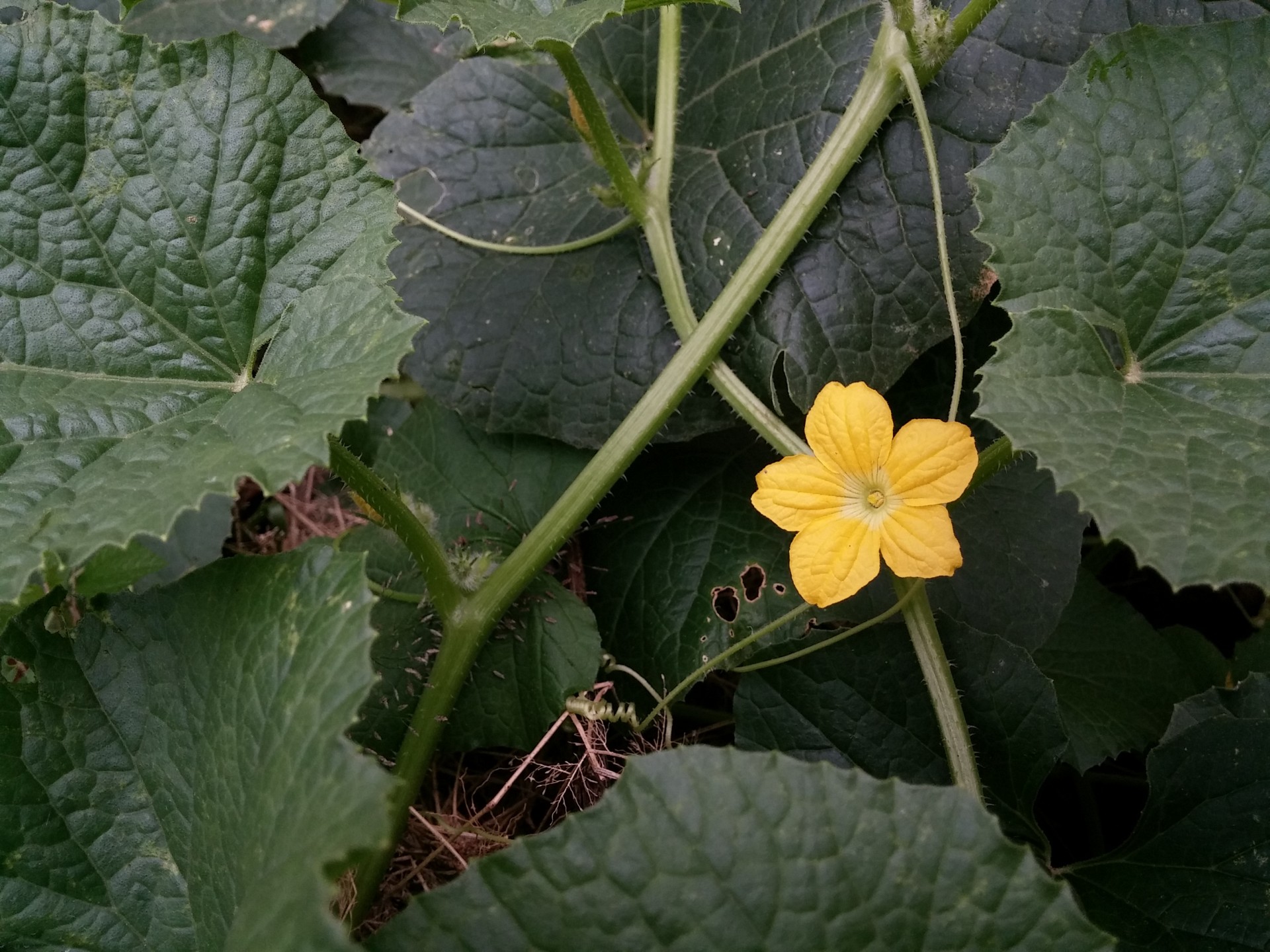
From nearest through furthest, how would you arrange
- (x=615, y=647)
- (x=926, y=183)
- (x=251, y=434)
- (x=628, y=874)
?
(x=628, y=874), (x=251, y=434), (x=926, y=183), (x=615, y=647)

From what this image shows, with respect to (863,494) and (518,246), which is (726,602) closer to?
(863,494)

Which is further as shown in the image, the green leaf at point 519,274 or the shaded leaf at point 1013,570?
the green leaf at point 519,274

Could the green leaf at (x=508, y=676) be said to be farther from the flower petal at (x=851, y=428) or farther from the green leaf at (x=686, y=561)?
the flower petal at (x=851, y=428)

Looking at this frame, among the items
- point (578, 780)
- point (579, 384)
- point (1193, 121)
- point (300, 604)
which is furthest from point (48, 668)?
point (1193, 121)

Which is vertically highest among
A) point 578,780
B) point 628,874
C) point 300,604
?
point 300,604

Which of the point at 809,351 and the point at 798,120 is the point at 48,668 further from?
the point at 798,120

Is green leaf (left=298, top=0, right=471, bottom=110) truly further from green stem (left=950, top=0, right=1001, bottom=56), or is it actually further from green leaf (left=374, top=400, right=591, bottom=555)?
green stem (left=950, top=0, right=1001, bottom=56)

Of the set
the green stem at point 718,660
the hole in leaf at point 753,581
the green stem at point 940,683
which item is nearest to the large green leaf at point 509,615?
the green stem at point 718,660
